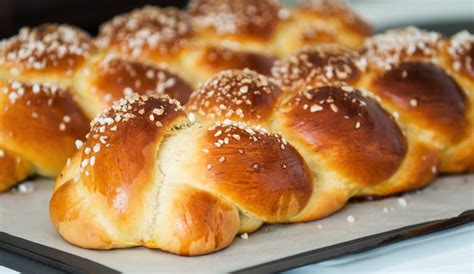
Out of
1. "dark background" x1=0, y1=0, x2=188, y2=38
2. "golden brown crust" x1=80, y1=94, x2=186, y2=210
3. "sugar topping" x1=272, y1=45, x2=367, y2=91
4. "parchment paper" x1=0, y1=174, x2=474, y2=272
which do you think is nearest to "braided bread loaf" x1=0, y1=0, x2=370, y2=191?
"parchment paper" x1=0, y1=174, x2=474, y2=272

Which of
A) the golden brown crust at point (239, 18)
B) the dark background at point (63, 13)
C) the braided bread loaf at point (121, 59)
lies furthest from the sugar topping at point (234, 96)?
the dark background at point (63, 13)

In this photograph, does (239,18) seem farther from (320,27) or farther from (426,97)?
(426,97)

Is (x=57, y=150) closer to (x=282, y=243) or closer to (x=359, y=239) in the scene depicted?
(x=282, y=243)

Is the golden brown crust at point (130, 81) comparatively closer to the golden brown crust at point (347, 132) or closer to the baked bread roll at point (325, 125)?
the baked bread roll at point (325, 125)

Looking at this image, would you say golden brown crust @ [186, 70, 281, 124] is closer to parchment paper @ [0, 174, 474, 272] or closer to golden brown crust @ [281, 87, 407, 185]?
golden brown crust @ [281, 87, 407, 185]

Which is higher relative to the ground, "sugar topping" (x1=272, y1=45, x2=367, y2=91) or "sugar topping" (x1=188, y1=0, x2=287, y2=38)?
"sugar topping" (x1=272, y1=45, x2=367, y2=91)

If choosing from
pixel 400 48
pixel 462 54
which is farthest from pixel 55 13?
pixel 462 54
